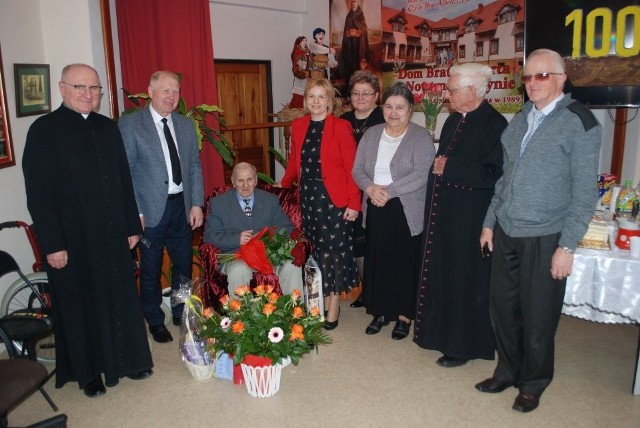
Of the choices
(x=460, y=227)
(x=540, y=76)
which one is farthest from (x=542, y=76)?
(x=460, y=227)

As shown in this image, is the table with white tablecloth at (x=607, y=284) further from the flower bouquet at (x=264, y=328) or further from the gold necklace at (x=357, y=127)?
the gold necklace at (x=357, y=127)

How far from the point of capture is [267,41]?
6387 millimetres

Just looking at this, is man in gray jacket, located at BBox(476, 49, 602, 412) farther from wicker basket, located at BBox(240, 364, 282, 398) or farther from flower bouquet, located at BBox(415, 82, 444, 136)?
flower bouquet, located at BBox(415, 82, 444, 136)

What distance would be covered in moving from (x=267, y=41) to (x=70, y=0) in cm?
322

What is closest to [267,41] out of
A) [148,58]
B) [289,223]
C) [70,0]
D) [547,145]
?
[148,58]

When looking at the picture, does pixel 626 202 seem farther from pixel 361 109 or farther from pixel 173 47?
pixel 173 47

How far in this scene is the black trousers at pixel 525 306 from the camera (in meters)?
2.23

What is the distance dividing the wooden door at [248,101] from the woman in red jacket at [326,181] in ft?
9.47

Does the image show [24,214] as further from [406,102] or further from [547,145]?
[547,145]

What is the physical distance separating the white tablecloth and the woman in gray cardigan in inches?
32.6

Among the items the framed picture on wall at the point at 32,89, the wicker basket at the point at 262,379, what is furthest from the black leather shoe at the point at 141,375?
the framed picture on wall at the point at 32,89

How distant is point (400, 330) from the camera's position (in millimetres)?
3178

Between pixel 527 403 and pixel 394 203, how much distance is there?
3.80 feet

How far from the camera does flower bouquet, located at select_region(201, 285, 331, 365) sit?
2.46 meters
